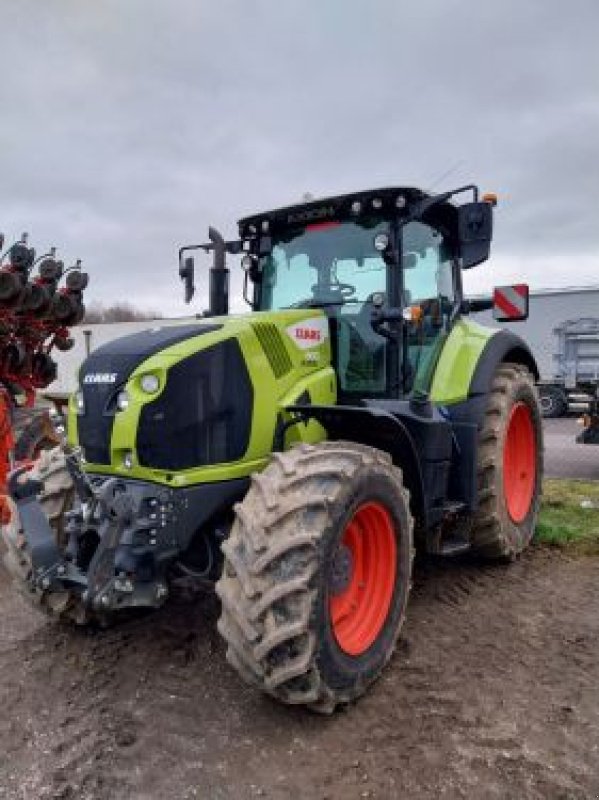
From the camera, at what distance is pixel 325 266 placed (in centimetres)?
455

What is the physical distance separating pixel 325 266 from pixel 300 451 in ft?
5.33

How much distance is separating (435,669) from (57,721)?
1812 millimetres

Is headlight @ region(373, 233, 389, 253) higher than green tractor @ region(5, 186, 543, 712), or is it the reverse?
headlight @ region(373, 233, 389, 253)

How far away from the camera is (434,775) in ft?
9.14

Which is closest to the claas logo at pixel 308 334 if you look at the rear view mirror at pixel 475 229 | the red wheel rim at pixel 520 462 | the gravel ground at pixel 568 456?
the rear view mirror at pixel 475 229

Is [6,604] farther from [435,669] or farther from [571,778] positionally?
[571,778]

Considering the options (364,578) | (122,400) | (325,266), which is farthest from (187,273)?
(364,578)

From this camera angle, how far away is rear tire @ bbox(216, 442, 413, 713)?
2926 mm

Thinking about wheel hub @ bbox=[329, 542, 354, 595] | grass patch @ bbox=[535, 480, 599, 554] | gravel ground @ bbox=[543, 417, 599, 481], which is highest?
wheel hub @ bbox=[329, 542, 354, 595]

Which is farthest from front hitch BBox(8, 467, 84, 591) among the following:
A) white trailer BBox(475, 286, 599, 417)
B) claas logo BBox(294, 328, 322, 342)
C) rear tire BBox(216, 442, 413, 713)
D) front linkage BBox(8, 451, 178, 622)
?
Result: white trailer BBox(475, 286, 599, 417)

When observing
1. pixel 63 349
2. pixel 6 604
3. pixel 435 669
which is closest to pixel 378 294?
pixel 435 669

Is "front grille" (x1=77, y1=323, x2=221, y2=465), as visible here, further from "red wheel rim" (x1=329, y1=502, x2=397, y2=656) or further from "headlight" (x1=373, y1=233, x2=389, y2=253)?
"red wheel rim" (x1=329, y1=502, x2=397, y2=656)

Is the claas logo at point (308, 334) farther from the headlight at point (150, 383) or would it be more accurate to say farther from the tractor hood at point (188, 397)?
the headlight at point (150, 383)

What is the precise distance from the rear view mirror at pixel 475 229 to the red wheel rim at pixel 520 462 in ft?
4.41
